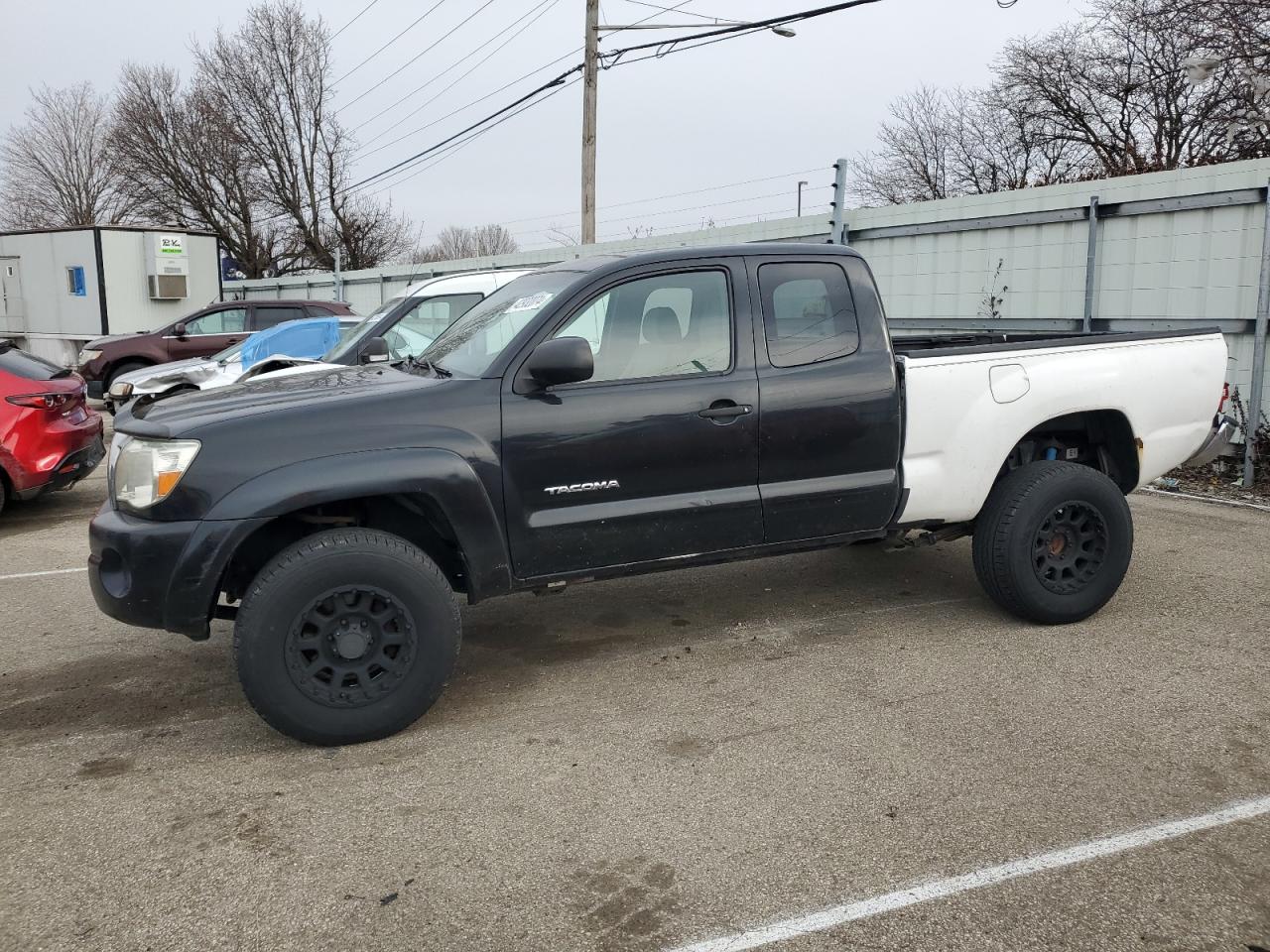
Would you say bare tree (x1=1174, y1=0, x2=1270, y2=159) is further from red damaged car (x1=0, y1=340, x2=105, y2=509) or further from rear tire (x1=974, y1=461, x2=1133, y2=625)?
red damaged car (x1=0, y1=340, x2=105, y2=509)

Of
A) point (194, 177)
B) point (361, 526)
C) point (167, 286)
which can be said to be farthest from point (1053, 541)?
point (194, 177)

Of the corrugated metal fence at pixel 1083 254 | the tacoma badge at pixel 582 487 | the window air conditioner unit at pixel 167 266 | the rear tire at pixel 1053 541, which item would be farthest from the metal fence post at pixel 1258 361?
the window air conditioner unit at pixel 167 266

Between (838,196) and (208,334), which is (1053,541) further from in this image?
(208,334)

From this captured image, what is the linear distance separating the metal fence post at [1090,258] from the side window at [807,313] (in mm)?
5840

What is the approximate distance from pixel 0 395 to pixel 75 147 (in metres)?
48.5

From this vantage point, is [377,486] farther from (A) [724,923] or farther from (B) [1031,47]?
(B) [1031,47]

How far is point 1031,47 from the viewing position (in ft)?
95.8

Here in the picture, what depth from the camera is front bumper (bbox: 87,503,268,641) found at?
3746 millimetres

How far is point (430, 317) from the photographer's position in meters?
9.05

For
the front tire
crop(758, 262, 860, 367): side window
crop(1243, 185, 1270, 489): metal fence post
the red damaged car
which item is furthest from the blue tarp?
crop(1243, 185, 1270, 489): metal fence post

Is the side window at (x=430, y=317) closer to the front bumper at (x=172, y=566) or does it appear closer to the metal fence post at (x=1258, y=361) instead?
the front bumper at (x=172, y=566)

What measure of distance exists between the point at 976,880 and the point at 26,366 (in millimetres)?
8160

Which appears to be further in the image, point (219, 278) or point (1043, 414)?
point (219, 278)

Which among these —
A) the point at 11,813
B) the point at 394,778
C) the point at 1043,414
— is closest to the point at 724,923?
the point at 394,778
